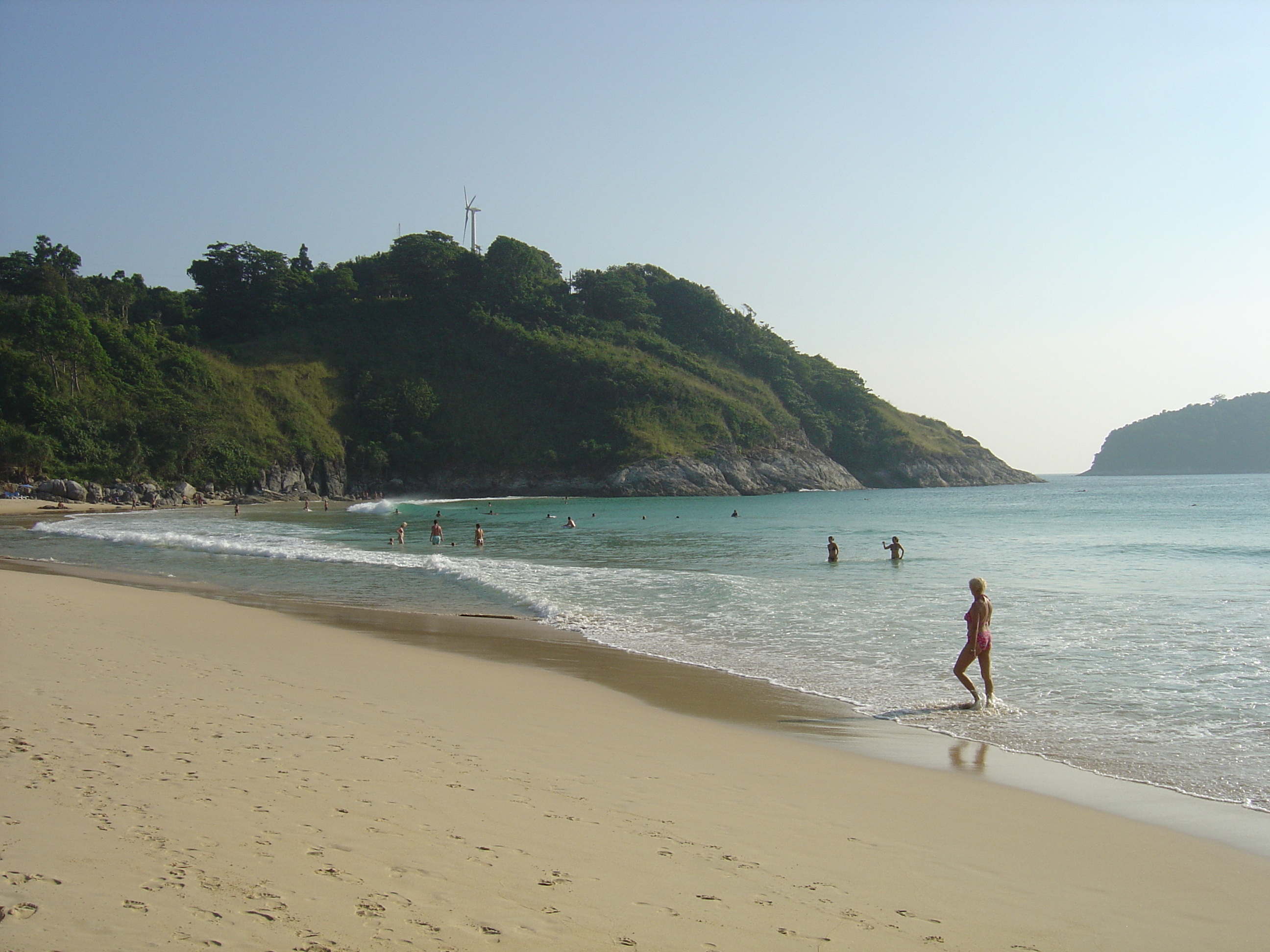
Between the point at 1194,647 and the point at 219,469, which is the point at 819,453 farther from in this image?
the point at 1194,647

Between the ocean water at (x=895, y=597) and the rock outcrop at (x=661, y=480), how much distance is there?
43436 mm

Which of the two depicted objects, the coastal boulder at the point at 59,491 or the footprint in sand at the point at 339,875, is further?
the coastal boulder at the point at 59,491

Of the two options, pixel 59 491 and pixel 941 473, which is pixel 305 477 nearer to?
pixel 59 491

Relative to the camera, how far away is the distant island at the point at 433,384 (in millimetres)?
72062

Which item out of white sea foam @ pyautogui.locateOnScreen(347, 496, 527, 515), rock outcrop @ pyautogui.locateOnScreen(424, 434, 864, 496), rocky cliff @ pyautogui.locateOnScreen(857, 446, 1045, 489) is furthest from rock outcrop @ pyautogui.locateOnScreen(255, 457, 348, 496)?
rocky cliff @ pyautogui.locateOnScreen(857, 446, 1045, 489)

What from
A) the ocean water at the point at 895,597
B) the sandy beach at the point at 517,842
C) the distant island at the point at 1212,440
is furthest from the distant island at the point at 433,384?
the distant island at the point at 1212,440

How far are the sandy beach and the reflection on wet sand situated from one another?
1.44 ft

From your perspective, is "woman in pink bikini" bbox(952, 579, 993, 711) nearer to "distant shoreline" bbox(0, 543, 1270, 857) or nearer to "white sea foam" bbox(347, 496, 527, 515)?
"distant shoreline" bbox(0, 543, 1270, 857)

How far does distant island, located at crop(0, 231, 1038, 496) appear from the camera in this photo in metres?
72.1

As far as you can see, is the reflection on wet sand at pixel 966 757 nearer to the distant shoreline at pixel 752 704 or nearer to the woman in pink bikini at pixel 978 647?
the distant shoreline at pixel 752 704

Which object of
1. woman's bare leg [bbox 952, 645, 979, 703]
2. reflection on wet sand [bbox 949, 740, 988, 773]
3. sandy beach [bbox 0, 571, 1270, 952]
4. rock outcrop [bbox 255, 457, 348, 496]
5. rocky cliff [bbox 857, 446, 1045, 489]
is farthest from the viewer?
rocky cliff [bbox 857, 446, 1045, 489]

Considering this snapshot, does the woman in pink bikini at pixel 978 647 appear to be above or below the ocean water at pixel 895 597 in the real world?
above

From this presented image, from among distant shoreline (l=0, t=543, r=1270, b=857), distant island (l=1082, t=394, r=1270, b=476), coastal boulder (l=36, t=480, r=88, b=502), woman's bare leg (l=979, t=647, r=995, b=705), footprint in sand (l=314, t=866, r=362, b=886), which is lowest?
distant shoreline (l=0, t=543, r=1270, b=857)

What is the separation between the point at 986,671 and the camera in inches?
384
